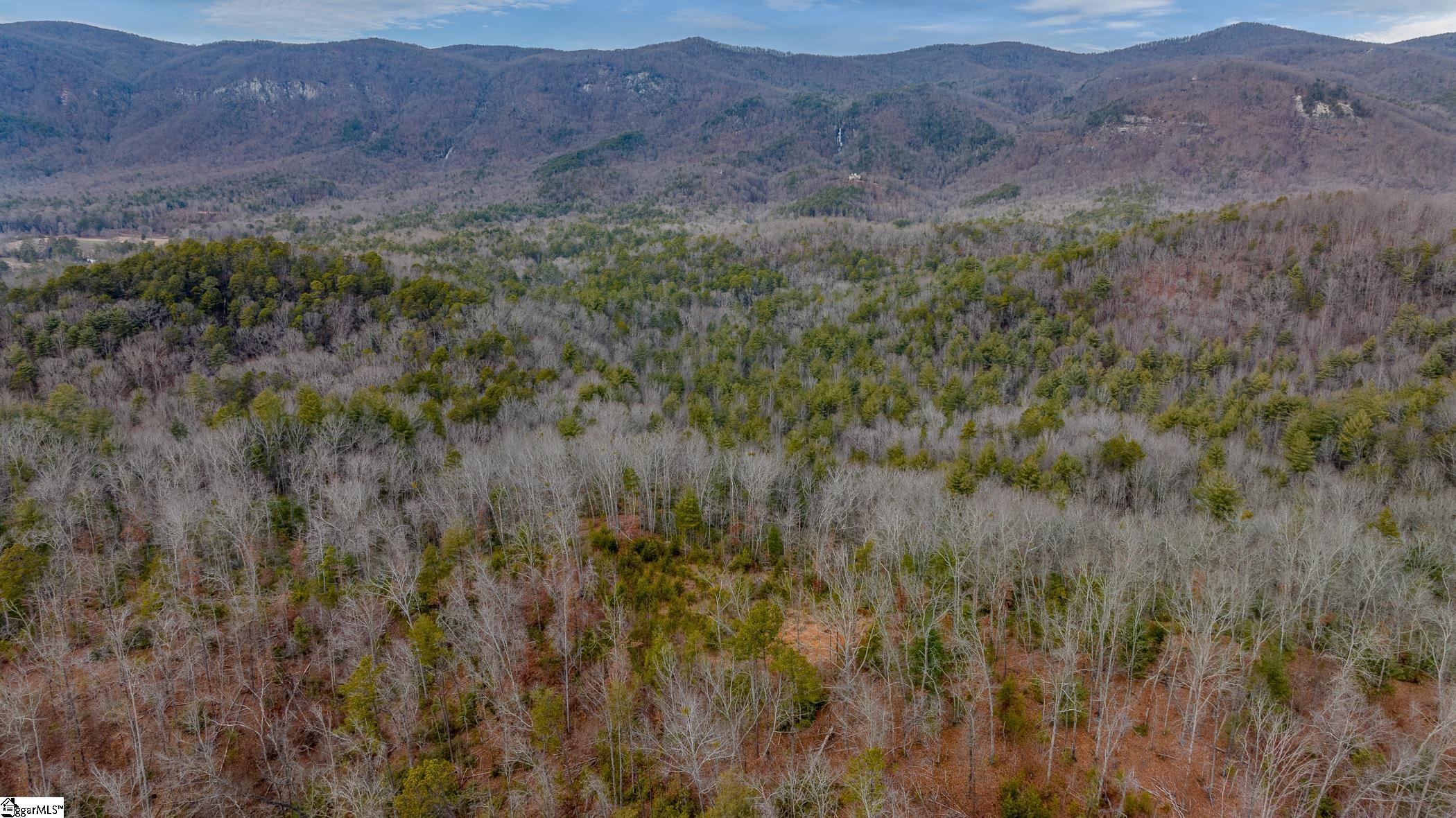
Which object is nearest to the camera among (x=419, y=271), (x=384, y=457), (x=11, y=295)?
(x=384, y=457)

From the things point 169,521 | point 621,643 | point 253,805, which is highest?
point 169,521

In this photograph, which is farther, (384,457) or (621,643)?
(384,457)

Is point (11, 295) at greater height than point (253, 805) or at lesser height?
greater

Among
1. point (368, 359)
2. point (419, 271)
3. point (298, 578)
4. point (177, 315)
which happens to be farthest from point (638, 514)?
point (419, 271)

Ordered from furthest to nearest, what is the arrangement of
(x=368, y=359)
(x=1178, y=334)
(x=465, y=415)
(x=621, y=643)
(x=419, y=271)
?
(x=419, y=271) → (x=1178, y=334) → (x=368, y=359) → (x=465, y=415) → (x=621, y=643)

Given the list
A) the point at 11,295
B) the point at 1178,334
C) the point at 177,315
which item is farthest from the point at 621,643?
the point at 1178,334

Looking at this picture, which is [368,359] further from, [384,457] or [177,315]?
[384,457]
